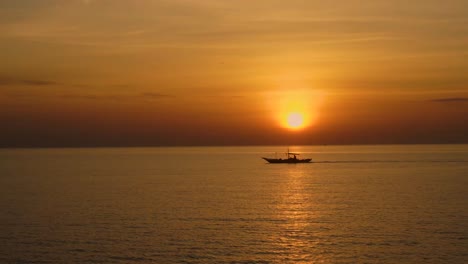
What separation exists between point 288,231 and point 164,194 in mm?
44135

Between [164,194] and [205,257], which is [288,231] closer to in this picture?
[205,257]

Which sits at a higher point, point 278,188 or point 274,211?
point 278,188

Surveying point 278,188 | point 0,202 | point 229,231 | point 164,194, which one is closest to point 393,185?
point 278,188

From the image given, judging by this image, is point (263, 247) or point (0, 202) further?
point (0, 202)

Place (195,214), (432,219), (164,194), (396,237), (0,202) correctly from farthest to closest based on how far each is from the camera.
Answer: (164,194) → (0,202) → (195,214) → (432,219) → (396,237)

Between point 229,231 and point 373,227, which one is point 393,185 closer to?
point 373,227

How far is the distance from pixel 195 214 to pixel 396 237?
2714 centimetres

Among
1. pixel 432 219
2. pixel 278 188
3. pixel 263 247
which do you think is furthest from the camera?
pixel 278 188

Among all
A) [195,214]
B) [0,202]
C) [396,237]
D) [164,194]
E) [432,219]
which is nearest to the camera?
[396,237]

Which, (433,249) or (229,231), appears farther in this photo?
(229,231)

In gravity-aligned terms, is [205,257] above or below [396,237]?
below

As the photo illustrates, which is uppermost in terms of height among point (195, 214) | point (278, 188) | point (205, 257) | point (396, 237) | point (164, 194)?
point (278, 188)

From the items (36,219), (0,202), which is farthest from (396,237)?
(0,202)

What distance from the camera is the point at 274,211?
252 ft
